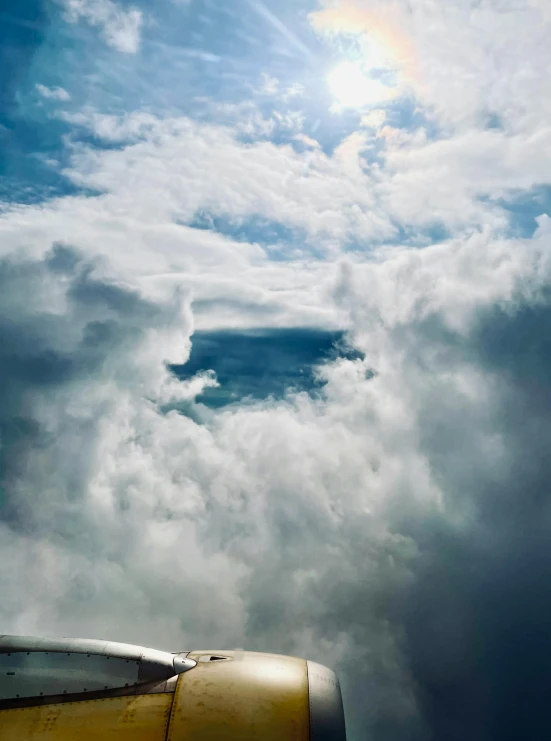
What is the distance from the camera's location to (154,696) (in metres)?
13.3

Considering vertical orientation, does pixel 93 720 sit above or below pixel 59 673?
below

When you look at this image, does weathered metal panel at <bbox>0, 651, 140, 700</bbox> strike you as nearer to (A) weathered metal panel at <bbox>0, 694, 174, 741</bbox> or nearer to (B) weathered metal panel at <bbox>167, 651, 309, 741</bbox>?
(A) weathered metal panel at <bbox>0, 694, 174, 741</bbox>

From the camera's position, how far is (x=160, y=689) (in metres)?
13.5

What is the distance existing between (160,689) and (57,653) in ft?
10.5

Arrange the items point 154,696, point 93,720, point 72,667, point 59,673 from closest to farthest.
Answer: point 93,720, point 154,696, point 59,673, point 72,667

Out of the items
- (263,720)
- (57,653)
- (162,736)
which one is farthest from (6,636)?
(263,720)

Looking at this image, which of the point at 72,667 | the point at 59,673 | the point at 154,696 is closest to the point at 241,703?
the point at 154,696

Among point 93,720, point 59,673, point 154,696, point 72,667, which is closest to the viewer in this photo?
point 93,720

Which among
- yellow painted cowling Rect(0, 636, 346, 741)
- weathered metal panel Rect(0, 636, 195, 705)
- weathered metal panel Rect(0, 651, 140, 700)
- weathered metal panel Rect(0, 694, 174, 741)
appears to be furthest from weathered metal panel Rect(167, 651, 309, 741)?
weathered metal panel Rect(0, 651, 140, 700)

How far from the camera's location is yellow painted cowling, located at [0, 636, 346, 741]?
488 inches

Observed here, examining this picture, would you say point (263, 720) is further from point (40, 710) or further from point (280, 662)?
point (40, 710)

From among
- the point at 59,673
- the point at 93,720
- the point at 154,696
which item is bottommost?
the point at 93,720

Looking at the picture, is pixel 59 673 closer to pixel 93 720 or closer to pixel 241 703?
pixel 93 720

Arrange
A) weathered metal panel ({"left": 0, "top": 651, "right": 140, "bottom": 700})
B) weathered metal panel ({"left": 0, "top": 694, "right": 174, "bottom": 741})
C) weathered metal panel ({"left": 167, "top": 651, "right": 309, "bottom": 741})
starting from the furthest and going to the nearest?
weathered metal panel ({"left": 0, "top": 651, "right": 140, "bottom": 700}), weathered metal panel ({"left": 0, "top": 694, "right": 174, "bottom": 741}), weathered metal panel ({"left": 167, "top": 651, "right": 309, "bottom": 741})
